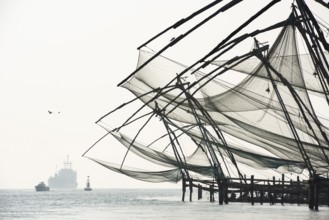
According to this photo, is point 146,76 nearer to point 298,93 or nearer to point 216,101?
point 216,101

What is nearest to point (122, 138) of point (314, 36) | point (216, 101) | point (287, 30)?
point (216, 101)

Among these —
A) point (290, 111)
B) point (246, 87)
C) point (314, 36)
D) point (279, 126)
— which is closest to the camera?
point (314, 36)

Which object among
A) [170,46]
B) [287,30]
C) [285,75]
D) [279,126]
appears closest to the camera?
[170,46]

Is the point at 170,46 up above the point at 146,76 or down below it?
below

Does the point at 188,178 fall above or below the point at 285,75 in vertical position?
below

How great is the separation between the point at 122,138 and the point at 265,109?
9.63 meters

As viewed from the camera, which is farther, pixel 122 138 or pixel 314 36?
pixel 122 138

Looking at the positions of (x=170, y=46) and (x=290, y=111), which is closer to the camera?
(x=170, y=46)

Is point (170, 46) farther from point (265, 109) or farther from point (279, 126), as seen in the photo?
point (279, 126)

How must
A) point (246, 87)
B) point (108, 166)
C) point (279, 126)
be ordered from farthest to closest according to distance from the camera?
point (108, 166)
point (279, 126)
point (246, 87)

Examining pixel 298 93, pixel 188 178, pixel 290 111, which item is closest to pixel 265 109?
pixel 290 111

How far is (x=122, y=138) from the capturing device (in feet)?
100

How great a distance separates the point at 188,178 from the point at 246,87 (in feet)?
66.9

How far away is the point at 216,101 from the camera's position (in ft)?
74.6
